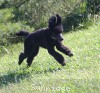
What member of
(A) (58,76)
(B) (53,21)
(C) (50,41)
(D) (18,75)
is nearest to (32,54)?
(D) (18,75)

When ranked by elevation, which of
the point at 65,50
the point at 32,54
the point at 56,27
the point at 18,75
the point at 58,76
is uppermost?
the point at 56,27

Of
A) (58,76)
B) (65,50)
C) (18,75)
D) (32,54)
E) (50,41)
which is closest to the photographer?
(58,76)

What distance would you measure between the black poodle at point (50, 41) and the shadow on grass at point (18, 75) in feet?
1.28

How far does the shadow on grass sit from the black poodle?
1.28ft

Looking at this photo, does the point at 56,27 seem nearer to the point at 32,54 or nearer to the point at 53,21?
the point at 53,21

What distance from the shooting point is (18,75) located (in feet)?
32.9

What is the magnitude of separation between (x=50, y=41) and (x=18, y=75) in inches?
47.7

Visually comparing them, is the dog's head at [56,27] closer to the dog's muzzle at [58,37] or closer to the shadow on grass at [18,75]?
the dog's muzzle at [58,37]

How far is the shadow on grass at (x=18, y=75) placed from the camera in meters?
9.49

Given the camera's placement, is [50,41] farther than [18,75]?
No

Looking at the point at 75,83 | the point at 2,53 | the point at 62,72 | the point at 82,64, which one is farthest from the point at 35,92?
the point at 2,53

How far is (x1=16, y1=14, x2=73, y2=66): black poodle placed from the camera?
9.41 meters

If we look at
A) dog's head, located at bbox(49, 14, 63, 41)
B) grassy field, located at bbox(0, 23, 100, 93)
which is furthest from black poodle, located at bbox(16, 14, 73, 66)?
grassy field, located at bbox(0, 23, 100, 93)

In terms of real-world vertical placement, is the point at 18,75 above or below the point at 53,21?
below
